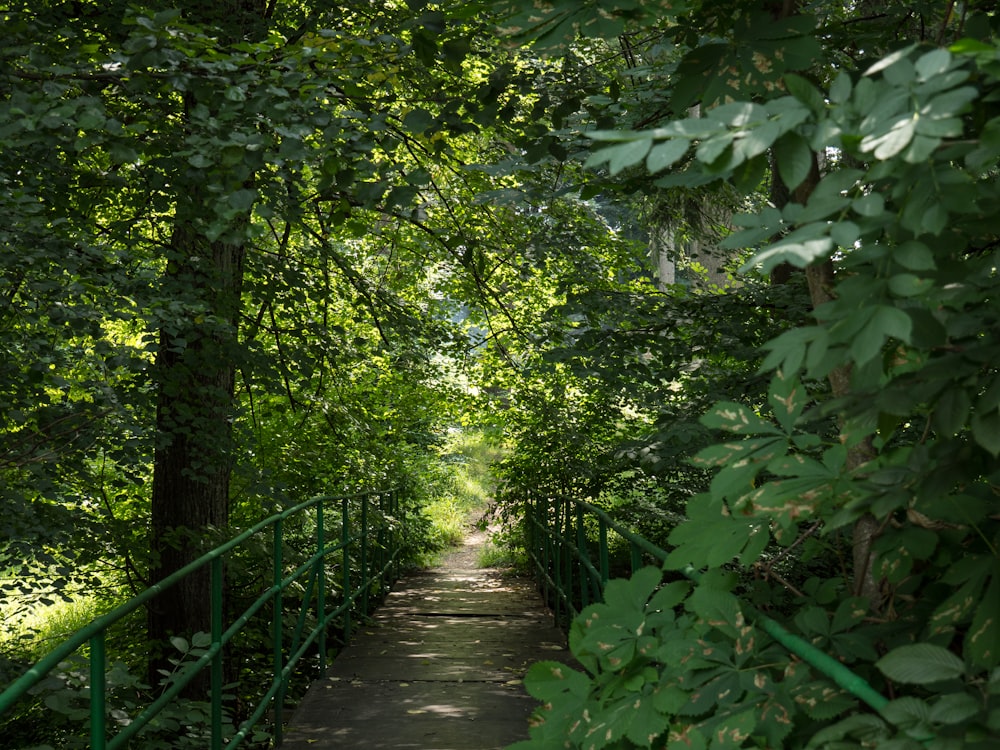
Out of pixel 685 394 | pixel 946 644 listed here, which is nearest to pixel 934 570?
pixel 946 644

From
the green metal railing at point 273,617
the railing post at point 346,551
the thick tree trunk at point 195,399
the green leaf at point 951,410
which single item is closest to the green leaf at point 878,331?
the green leaf at point 951,410

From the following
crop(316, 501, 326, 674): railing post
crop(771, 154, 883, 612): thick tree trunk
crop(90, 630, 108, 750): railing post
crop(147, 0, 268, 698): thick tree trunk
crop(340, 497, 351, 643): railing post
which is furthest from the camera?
crop(340, 497, 351, 643): railing post

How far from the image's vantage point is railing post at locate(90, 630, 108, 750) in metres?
2.25

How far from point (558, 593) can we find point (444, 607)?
1.56 meters

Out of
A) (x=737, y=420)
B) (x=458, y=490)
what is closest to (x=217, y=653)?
(x=737, y=420)

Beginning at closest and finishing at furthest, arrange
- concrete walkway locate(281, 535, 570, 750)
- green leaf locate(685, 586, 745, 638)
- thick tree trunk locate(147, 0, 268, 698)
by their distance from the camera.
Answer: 1. green leaf locate(685, 586, 745, 638)
2. concrete walkway locate(281, 535, 570, 750)
3. thick tree trunk locate(147, 0, 268, 698)

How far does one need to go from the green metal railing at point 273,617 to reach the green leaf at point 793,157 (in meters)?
1.57

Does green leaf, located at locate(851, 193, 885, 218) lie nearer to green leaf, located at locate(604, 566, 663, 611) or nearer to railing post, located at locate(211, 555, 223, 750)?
green leaf, located at locate(604, 566, 663, 611)

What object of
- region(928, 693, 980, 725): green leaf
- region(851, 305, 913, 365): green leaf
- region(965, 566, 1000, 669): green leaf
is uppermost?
region(851, 305, 913, 365): green leaf

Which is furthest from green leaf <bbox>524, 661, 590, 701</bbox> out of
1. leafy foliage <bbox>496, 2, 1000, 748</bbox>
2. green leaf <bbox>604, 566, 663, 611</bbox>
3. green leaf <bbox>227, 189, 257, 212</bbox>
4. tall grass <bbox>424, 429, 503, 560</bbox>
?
tall grass <bbox>424, 429, 503, 560</bbox>

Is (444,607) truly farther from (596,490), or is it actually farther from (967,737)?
(967,737)

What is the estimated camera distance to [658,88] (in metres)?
4.21

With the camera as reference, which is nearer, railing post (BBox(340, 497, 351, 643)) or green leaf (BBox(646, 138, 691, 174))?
green leaf (BBox(646, 138, 691, 174))

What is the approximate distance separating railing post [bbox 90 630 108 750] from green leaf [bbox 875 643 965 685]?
1.71 meters
